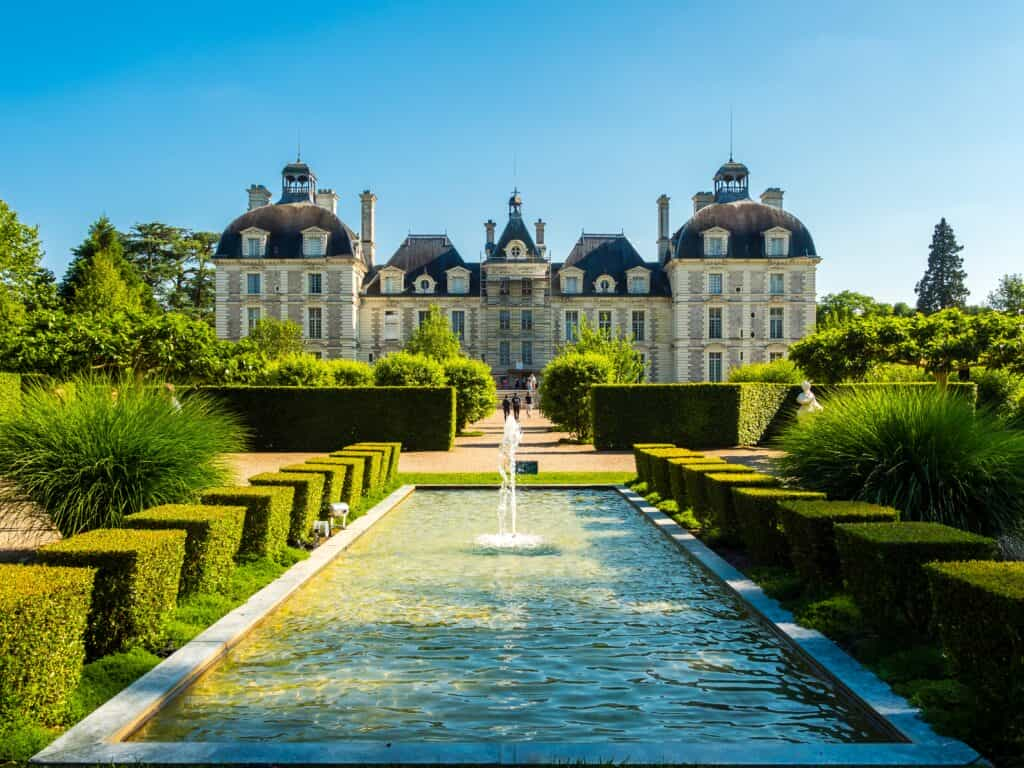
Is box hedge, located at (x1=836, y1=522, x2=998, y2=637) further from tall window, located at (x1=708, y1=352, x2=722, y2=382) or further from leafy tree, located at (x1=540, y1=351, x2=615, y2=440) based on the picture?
tall window, located at (x1=708, y1=352, x2=722, y2=382)

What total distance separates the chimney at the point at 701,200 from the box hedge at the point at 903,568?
169 ft

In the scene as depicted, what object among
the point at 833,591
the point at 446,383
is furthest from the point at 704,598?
the point at 446,383

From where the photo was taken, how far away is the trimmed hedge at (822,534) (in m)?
6.28

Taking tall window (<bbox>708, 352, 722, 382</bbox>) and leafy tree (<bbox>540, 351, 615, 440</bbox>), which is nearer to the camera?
leafy tree (<bbox>540, 351, 615, 440</bbox>)

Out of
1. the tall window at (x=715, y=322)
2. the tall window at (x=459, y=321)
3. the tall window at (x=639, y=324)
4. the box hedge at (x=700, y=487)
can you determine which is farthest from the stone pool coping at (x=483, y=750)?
the tall window at (x=639, y=324)

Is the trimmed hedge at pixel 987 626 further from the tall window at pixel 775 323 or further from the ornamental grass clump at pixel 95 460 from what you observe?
the tall window at pixel 775 323

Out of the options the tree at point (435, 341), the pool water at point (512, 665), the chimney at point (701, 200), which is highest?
the chimney at point (701, 200)

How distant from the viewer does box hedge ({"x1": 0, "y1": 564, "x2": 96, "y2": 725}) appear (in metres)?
3.74

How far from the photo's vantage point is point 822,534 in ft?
20.6

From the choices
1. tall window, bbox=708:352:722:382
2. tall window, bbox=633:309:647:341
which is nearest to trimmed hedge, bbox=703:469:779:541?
tall window, bbox=708:352:722:382

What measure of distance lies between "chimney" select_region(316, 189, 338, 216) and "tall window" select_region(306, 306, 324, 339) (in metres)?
6.58

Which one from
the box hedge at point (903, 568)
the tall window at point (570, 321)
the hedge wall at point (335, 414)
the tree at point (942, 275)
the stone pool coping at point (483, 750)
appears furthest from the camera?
the tree at point (942, 275)

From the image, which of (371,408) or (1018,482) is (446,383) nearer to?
(371,408)

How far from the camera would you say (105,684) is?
455 cm
